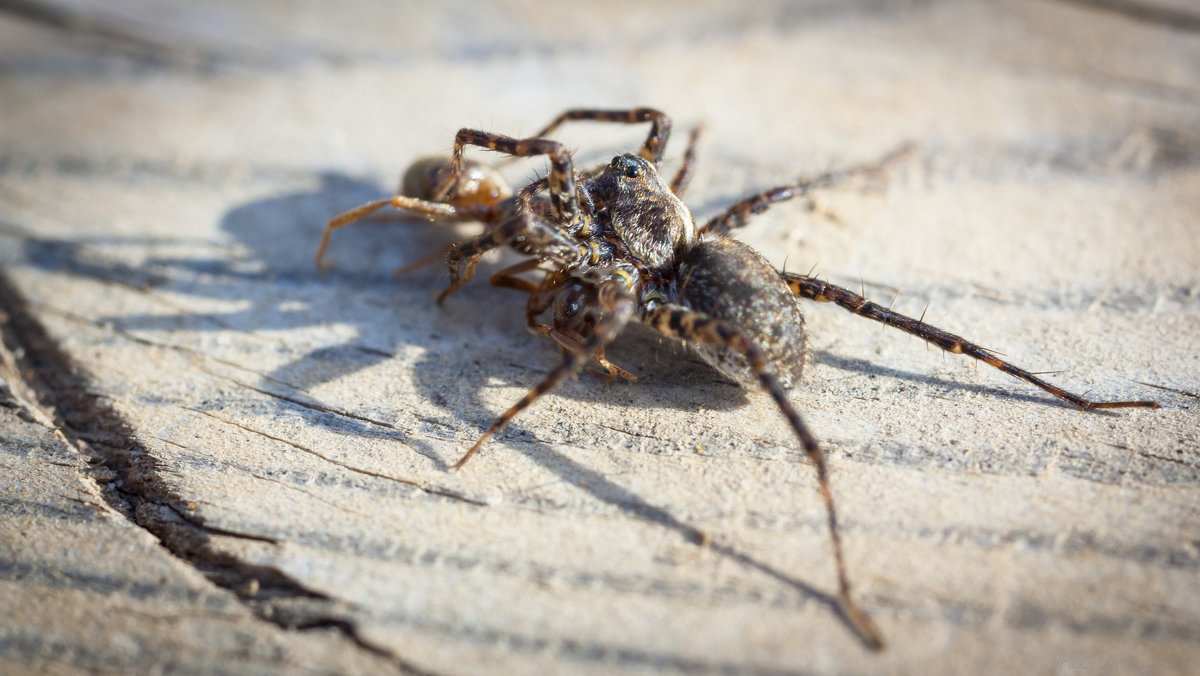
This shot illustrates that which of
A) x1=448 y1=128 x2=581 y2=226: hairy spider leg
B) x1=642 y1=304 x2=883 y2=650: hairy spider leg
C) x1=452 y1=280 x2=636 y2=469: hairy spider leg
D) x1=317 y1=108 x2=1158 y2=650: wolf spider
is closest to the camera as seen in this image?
x1=642 y1=304 x2=883 y2=650: hairy spider leg

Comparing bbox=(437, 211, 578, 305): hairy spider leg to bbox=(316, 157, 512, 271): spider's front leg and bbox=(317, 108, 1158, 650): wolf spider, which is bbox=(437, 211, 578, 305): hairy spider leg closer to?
bbox=(317, 108, 1158, 650): wolf spider

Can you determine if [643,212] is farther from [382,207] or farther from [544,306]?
[382,207]

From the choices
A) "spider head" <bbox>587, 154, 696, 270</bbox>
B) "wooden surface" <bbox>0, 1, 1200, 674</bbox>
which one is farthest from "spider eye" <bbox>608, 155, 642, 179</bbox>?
"wooden surface" <bbox>0, 1, 1200, 674</bbox>

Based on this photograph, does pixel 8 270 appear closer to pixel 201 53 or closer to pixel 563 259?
pixel 201 53

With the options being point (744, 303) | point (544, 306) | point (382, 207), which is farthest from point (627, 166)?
point (382, 207)

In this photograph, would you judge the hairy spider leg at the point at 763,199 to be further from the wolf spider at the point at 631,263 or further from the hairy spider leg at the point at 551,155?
the hairy spider leg at the point at 551,155

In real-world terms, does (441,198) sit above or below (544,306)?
above

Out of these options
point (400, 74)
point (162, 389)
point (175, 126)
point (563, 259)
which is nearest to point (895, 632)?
point (563, 259)
